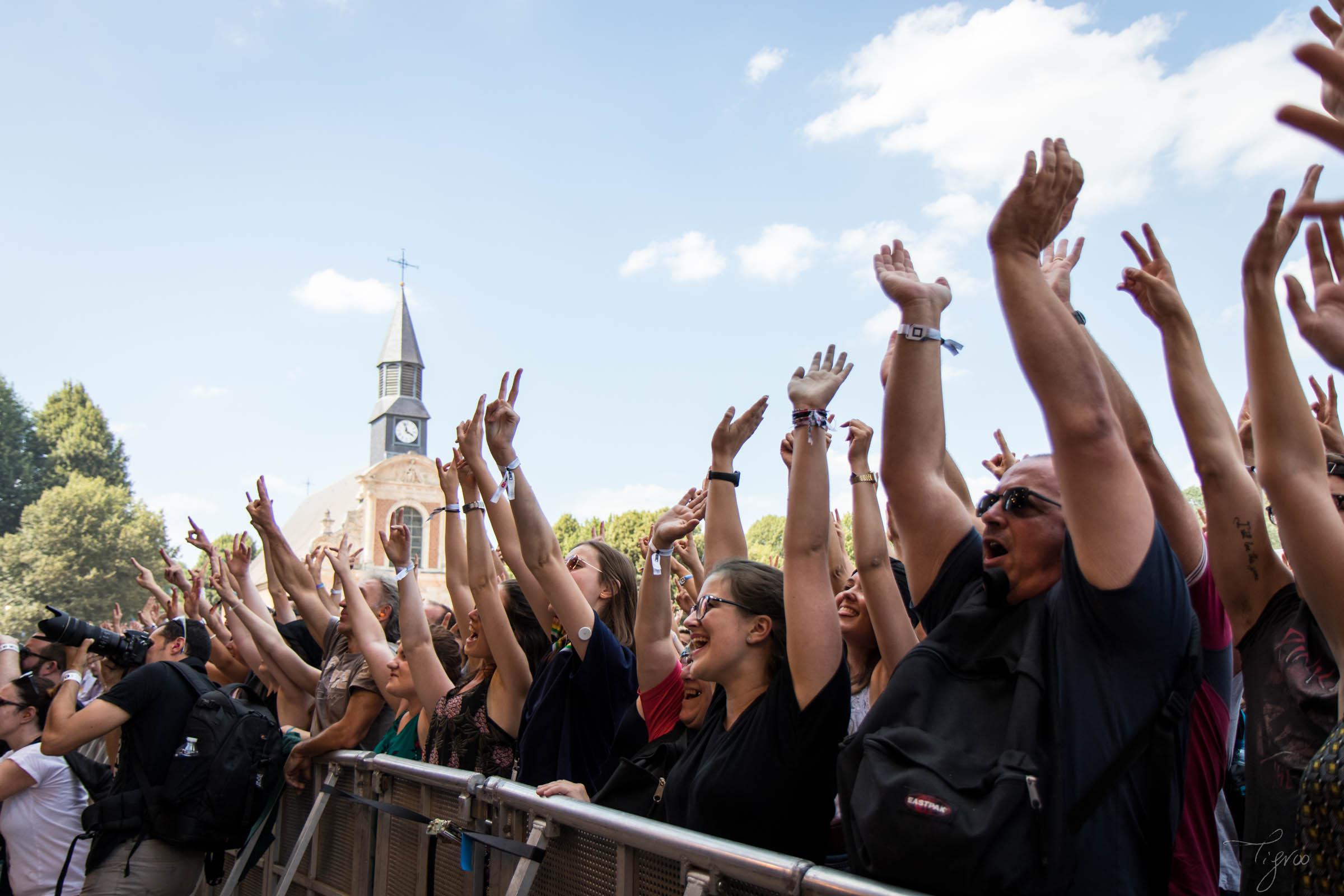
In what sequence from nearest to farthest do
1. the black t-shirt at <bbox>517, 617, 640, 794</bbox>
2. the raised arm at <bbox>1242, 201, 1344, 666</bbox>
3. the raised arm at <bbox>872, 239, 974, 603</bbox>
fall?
1. the raised arm at <bbox>1242, 201, 1344, 666</bbox>
2. the raised arm at <bbox>872, 239, 974, 603</bbox>
3. the black t-shirt at <bbox>517, 617, 640, 794</bbox>

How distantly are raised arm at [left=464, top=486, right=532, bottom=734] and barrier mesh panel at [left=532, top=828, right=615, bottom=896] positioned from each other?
3.90ft

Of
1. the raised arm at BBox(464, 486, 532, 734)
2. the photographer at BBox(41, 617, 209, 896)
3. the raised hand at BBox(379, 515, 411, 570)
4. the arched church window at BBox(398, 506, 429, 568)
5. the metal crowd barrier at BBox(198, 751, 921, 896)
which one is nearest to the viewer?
the metal crowd barrier at BBox(198, 751, 921, 896)

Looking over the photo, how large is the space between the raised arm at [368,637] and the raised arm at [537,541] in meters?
0.81

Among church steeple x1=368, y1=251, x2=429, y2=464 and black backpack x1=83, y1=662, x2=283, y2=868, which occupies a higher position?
church steeple x1=368, y1=251, x2=429, y2=464

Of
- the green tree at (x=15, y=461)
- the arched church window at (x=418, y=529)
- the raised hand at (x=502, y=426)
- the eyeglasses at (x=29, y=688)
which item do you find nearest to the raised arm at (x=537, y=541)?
the raised hand at (x=502, y=426)

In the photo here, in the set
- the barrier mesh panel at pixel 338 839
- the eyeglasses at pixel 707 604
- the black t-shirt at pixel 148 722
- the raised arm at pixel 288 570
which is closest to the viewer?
the eyeglasses at pixel 707 604

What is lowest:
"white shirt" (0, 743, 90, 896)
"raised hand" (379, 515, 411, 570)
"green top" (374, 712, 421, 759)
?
"white shirt" (0, 743, 90, 896)

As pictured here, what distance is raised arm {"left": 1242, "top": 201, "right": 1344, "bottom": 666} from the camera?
6.69ft

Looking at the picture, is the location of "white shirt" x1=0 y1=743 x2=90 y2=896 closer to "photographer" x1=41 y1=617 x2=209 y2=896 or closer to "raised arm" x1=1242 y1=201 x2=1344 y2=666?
"photographer" x1=41 y1=617 x2=209 y2=896

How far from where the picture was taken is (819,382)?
318cm

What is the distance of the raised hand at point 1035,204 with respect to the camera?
7.02 ft

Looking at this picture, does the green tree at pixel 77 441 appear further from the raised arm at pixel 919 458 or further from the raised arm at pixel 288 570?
the raised arm at pixel 919 458

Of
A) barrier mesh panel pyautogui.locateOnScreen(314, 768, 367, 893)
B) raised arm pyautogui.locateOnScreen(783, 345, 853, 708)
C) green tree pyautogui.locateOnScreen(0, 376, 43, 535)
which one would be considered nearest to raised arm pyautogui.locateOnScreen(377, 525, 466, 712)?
barrier mesh panel pyautogui.locateOnScreen(314, 768, 367, 893)

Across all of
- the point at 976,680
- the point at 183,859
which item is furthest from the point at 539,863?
the point at 183,859
